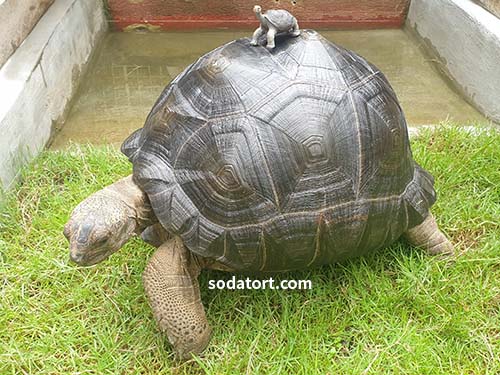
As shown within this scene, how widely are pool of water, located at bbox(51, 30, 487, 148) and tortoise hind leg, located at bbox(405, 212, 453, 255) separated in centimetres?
147

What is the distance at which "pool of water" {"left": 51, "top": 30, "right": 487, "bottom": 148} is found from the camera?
428cm

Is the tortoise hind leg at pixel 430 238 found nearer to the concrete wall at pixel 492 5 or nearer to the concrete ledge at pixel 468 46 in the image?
the concrete ledge at pixel 468 46

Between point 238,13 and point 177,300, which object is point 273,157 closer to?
point 177,300

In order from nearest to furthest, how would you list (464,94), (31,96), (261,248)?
(261,248)
(31,96)
(464,94)

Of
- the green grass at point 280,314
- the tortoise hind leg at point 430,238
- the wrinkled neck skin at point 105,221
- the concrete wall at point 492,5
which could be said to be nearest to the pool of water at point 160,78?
the concrete wall at point 492,5

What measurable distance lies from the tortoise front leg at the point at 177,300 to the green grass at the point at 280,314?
11 centimetres

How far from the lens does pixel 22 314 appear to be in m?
2.56

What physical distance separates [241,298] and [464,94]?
2.91 m

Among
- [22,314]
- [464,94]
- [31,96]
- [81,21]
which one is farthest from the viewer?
[81,21]

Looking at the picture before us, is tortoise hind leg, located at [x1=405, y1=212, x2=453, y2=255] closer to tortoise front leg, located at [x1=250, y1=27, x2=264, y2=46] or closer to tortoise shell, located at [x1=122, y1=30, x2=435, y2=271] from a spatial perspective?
tortoise shell, located at [x1=122, y1=30, x2=435, y2=271]

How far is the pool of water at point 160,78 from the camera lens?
168 inches

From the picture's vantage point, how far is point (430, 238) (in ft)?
9.07

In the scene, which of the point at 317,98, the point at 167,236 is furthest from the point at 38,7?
the point at 317,98

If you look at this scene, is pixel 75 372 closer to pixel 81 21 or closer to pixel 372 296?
pixel 372 296
